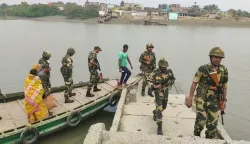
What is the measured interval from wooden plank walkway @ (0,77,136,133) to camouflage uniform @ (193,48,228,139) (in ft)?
13.5

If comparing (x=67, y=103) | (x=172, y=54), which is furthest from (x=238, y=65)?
(x=67, y=103)

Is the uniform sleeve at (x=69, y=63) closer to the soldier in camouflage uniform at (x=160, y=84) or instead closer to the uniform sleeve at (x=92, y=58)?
the uniform sleeve at (x=92, y=58)

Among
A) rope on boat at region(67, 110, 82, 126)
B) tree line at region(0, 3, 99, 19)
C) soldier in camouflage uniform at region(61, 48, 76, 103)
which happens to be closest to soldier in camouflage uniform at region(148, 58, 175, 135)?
rope on boat at region(67, 110, 82, 126)

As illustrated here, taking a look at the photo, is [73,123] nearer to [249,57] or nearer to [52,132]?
[52,132]

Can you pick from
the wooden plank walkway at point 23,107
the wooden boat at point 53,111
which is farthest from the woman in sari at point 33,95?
the wooden plank walkway at point 23,107

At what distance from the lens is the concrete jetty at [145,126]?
464cm

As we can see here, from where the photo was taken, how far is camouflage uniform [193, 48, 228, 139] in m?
5.45

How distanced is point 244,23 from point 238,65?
216ft

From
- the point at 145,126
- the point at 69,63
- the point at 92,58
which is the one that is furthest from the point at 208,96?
the point at 92,58

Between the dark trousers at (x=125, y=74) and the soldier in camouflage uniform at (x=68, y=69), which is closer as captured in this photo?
the soldier in camouflage uniform at (x=68, y=69)

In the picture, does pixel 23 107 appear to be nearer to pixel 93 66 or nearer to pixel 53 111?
pixel 53 111

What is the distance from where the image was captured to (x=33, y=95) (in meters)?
7.18

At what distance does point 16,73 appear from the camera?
19.7 metres

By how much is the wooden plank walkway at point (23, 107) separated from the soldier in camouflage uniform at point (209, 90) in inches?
161
